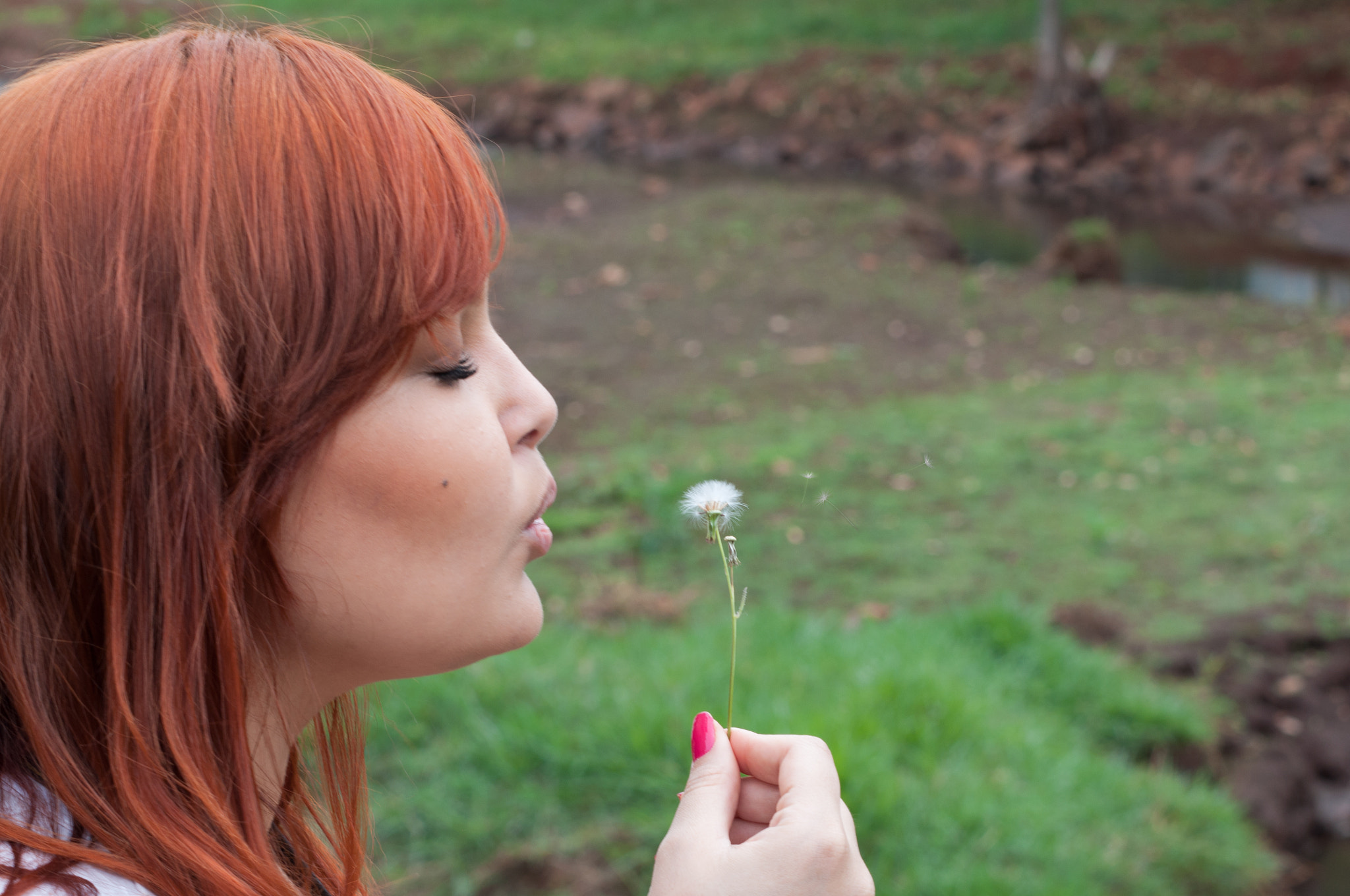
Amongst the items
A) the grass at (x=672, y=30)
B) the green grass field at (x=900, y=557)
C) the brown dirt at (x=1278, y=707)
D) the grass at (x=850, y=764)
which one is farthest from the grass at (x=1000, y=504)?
the grass at (x=672, y=30)

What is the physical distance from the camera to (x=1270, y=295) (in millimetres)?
10594

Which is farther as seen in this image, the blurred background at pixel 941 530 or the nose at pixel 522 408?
the blurred background at pixel 941 530

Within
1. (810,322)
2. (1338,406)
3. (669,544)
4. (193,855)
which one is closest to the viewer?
(193,855)

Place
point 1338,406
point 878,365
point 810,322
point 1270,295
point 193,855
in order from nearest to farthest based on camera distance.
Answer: point 193,855 → point 1338,406 → point 878,365 → point 810,322 → point 1270,295

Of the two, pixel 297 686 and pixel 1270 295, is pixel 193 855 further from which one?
pixel 1270 295

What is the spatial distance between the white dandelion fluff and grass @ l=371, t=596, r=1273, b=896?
1.61m

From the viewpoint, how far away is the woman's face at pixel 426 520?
3.26 ft

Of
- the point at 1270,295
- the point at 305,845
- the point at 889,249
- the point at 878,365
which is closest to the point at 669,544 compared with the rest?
the point at 878,365

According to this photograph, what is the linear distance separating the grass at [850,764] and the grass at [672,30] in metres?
17.5

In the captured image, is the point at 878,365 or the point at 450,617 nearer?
the point at 450,617

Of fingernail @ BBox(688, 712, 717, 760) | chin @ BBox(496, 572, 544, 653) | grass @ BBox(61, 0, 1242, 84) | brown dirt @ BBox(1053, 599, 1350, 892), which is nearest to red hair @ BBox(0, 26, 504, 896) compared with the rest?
chin @ BBox(496, 572, 544, 653)

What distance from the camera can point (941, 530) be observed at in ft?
17.0

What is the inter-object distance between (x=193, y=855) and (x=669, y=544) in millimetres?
4031

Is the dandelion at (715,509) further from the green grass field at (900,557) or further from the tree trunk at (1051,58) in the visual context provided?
the tree trunk at (1051,58)
